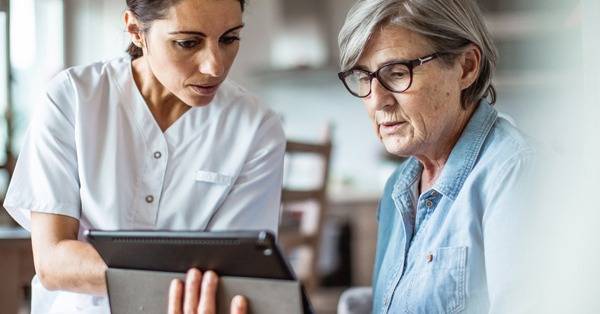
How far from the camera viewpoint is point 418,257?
1.11m

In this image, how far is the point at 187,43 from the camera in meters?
1.22

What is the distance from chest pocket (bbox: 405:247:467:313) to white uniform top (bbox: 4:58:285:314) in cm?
38

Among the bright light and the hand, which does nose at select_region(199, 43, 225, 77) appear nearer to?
the hand

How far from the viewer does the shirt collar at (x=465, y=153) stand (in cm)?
109

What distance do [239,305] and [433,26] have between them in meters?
0.51

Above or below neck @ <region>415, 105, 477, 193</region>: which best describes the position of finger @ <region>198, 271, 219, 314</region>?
below

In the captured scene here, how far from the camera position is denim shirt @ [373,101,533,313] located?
0.99 meters

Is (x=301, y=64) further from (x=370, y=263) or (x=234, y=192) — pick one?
(x=234, y=192)

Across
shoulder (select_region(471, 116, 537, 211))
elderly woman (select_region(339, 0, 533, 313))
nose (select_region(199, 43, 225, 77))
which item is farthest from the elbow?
shoulder (select_region(471, 116, 537, 211))

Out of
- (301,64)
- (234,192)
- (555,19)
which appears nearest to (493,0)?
(301,64)

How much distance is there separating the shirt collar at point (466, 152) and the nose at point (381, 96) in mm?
118

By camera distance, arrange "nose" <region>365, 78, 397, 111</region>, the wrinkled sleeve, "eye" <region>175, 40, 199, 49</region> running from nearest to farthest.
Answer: the wrinkled sleeve < "nose" <region>365, 78, 397, 111</region> < "eye" <region>175, 40, 199, 49</region>

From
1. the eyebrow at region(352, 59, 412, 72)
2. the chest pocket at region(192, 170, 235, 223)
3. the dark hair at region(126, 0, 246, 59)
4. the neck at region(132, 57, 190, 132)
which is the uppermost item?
the dark hair at region(126, 0, 246, 59)

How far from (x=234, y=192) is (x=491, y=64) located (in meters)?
0.50
